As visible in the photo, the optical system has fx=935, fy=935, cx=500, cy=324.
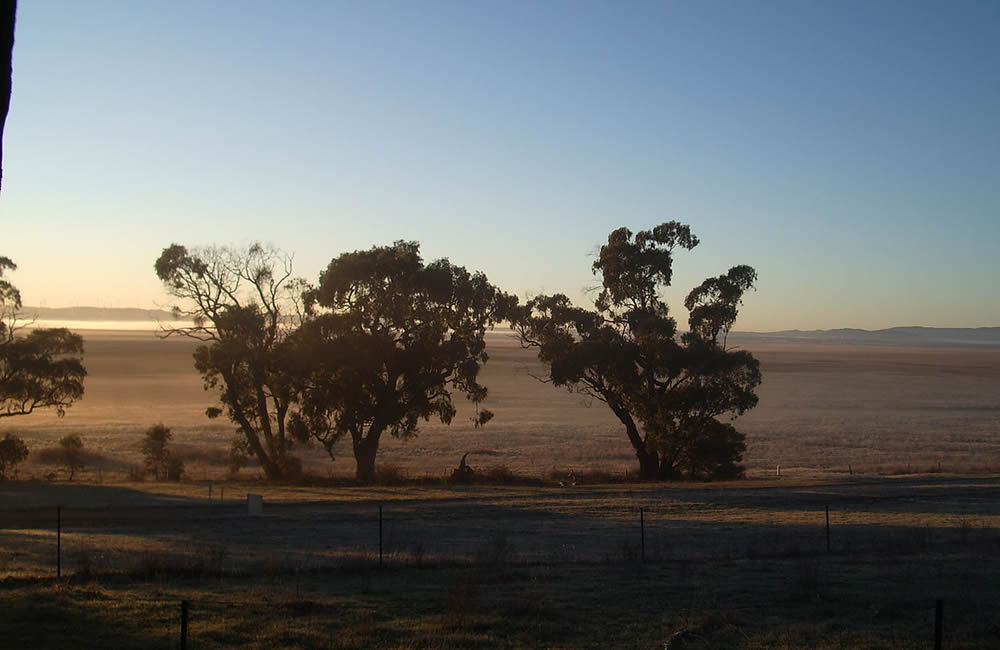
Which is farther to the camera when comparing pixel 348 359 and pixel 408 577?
pixel 348 359

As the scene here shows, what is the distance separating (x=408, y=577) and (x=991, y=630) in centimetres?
961

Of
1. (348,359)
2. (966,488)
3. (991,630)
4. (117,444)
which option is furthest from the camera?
(117,444)

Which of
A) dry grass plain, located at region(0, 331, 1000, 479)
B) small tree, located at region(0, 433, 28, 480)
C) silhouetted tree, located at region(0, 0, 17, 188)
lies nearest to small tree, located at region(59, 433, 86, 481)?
dry grass plain, located at region(0, 331, 1000, 479)

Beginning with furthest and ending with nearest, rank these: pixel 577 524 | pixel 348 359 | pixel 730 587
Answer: pixel 348 359 < pixel 577 524 < pixel 730 587

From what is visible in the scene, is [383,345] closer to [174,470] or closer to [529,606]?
[174,470]

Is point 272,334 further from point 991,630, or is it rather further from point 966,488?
point 991,630

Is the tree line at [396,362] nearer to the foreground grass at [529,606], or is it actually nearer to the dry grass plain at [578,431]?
the dry grass plain at [578,431]

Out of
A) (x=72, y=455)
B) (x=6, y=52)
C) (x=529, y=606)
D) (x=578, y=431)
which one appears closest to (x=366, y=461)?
(x=72, y=455)

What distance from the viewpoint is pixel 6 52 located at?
282 inches

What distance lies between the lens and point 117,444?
56.8 metres

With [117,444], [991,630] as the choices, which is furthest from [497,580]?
[117,444]

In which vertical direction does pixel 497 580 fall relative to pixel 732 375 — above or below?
below

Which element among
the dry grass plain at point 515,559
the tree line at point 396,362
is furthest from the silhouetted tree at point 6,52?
the tree line at point 396,362

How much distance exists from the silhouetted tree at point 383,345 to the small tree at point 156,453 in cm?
677
